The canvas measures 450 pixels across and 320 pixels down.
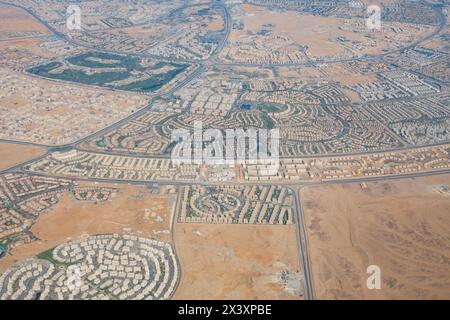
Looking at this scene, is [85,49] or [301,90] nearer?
[301,90]

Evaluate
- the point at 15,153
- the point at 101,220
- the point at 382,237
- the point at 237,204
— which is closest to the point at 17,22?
the point at 15,153

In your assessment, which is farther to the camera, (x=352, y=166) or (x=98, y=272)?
(x=352, y=166)

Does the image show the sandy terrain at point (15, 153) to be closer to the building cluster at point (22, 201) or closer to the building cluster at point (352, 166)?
the building cluster at point (22, 201)

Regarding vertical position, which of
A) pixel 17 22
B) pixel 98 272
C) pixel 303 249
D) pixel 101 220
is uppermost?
pixel 17 22

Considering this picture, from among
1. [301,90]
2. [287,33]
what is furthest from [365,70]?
[287,33]

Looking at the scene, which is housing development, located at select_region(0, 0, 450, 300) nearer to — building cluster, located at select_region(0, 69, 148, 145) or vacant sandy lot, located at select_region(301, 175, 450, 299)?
vacant sandy lot, located at select_region(301, 175, 450, 299)

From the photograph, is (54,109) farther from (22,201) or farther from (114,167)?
(22,201)
